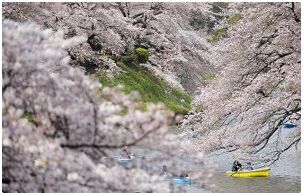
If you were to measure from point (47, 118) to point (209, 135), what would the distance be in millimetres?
7340

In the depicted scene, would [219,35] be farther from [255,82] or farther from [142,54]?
[255,82]

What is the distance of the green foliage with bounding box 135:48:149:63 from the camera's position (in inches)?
693

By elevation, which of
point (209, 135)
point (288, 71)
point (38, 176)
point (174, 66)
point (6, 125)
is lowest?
point (38, 176)

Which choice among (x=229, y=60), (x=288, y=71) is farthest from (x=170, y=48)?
(x=288, y=71)

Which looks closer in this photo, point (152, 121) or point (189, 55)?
point (152, 121)

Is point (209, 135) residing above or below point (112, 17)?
below

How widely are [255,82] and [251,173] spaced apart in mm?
7157

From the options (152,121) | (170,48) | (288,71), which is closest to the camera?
(152,121)

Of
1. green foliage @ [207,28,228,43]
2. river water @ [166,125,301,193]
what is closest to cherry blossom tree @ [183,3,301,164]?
river water @ [166,125,301,193]

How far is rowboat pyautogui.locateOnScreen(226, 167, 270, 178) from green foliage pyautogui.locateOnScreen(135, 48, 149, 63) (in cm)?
428

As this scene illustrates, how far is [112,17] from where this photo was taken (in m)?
13.9

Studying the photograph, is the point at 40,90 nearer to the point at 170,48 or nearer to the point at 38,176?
the point at 38,176

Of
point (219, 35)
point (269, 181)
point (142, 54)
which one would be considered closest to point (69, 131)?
point (269, 181)

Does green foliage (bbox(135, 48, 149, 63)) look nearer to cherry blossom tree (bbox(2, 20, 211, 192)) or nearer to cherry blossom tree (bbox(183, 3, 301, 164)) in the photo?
cherry blossom tree (bbox(183, 3, 301, 164))
